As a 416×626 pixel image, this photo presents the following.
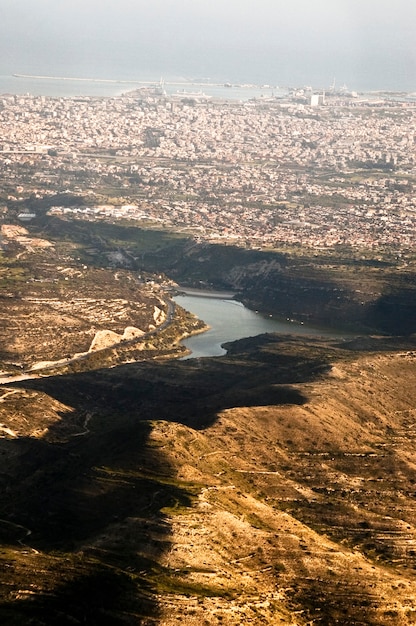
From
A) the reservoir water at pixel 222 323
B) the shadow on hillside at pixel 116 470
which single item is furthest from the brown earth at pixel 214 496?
the reservoir water at pixel 222 323

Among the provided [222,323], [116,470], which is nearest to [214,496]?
[116,470]

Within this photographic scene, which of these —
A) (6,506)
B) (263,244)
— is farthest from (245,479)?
(263,244)

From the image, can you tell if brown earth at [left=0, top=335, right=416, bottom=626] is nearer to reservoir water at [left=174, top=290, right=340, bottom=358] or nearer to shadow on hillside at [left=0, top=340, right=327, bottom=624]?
shadow on hillside at [left=0, top=340, right=327, bottom=624]

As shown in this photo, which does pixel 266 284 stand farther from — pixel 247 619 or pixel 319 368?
pixel 247 619

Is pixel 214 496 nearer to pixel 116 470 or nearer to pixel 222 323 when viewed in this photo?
pixel 116 470

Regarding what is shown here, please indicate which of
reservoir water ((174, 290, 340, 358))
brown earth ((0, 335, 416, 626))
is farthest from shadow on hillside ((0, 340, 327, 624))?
reservoir water ((174, 290, 340, 358))

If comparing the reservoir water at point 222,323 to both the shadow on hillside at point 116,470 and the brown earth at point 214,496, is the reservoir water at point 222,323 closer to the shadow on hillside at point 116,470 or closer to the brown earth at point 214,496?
the shadow on hillside at point 116,470
